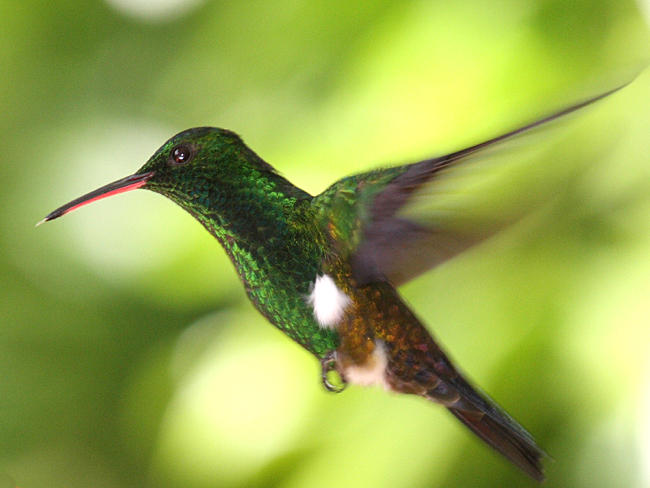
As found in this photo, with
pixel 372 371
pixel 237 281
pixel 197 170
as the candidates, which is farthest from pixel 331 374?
pixel 237 281

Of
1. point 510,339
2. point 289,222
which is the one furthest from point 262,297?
point 510,339

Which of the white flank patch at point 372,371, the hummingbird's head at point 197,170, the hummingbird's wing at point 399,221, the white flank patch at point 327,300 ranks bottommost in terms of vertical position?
the white flank patch at point 372,371

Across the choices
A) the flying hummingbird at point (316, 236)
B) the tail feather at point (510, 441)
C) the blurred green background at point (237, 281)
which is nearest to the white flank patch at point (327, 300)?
the flying hummingbird at point (316, 236)

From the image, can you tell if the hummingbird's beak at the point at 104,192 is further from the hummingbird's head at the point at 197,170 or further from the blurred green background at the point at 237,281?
the blurred green background at the point at 237,281

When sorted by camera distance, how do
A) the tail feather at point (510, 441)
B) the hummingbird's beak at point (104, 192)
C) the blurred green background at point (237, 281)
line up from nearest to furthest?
the hummingbird's beak at point (104, 192) < the tail feather at point (510, 441) < the blurred green background at point (237, 281)

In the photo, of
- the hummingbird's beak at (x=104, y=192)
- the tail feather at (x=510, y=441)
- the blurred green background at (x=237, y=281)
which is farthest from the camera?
the blurred green background at (x=237, y=281)

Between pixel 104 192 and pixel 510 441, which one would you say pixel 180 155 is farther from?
pixel 510 441

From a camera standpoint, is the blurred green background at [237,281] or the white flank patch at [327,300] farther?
the blurred green background at [237,281]

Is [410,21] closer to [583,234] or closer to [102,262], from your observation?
[583,234]
